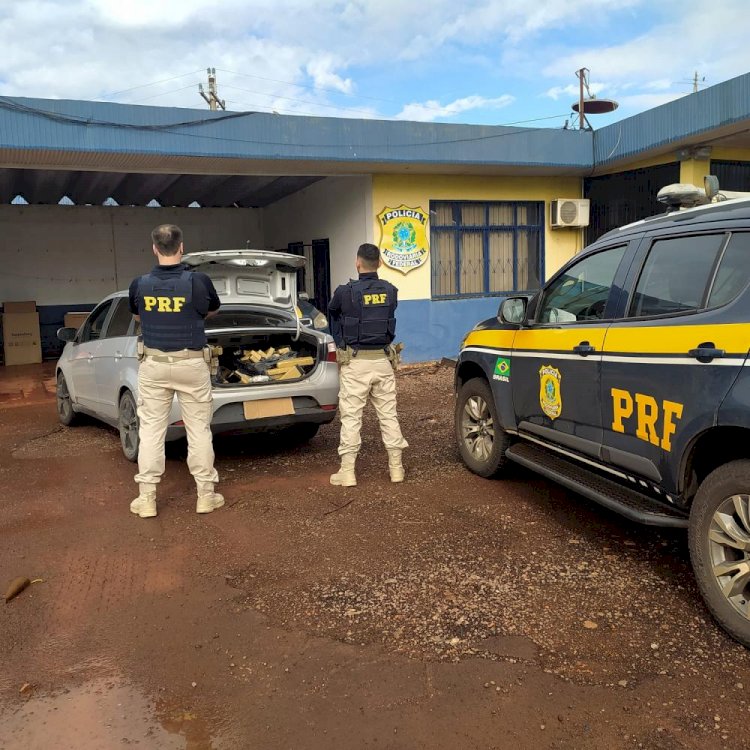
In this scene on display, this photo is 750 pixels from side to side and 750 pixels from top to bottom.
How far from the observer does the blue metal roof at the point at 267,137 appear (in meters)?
8.35

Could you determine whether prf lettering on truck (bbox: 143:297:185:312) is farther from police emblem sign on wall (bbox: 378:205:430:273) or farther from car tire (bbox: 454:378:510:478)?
police emblem sign on wall (bbox: 378:205:430:273)

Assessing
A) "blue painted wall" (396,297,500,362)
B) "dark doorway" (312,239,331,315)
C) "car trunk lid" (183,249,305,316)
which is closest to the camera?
"car trunk lid" (183,249,305,316)

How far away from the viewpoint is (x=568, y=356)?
4.05 meters

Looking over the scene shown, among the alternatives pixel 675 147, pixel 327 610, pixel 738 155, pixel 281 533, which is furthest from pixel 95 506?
pixel 738 155

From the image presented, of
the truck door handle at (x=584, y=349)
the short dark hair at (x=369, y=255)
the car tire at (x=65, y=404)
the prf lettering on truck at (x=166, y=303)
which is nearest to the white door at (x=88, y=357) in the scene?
the car tire at (x=65, y=404)

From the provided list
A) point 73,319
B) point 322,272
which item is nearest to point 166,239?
point 322,272

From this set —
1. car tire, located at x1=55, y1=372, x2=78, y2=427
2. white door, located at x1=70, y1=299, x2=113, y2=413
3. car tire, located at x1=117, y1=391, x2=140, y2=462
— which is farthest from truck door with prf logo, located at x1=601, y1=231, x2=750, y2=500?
car tire, located at x1=55, y1=372, x2=78, y2=427

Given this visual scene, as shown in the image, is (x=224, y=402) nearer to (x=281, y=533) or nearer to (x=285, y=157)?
(x=281, y=533)

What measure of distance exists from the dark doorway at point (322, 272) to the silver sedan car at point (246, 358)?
6171 mm

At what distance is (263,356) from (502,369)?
7.55 feet

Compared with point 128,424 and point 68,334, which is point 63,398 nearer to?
point 68,334

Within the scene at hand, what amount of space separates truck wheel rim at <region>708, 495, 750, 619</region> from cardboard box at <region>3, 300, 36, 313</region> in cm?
1474

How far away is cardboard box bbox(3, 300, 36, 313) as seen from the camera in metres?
14.5

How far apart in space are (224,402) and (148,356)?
884mm
